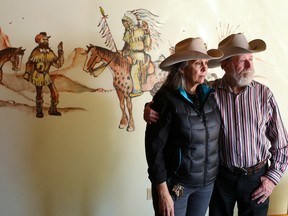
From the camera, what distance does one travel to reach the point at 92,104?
1.97m

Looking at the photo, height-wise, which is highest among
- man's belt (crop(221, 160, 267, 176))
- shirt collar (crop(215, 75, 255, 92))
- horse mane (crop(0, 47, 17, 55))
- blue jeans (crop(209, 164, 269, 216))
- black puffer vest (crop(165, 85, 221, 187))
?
horse mane (crop(0, 47, 17, 55))

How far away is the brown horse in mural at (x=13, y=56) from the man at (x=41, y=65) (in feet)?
0.20

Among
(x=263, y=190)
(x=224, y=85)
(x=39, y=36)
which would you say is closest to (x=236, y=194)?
(x=263, y=190)

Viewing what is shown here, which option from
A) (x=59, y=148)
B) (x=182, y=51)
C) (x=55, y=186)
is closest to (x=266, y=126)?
(x=182, y=51)

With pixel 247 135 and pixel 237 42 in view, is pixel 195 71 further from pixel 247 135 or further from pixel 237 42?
pixel 247 135

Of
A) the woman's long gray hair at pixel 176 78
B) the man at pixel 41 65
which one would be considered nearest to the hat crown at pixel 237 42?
the woman's long gray hair at pixel 176 78

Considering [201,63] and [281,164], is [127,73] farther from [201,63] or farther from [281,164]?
[281,164]

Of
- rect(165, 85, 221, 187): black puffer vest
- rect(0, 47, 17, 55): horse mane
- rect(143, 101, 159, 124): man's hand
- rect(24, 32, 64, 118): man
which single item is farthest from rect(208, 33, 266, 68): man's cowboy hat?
rect(0, 47, 17, 55): horse mane

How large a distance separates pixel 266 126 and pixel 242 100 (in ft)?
0.76

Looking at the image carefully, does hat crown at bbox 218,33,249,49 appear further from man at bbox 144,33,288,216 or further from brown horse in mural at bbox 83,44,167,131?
brown horse in mural at bbox 83,44,167,131

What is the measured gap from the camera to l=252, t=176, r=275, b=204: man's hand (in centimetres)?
146

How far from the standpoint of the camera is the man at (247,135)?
1.45 meters

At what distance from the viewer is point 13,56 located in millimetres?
1812

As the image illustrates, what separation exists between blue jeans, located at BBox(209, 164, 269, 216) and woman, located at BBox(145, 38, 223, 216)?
159 millimetres
